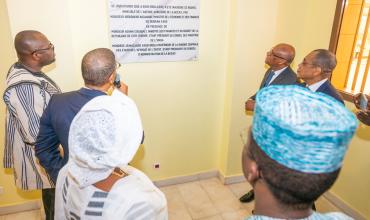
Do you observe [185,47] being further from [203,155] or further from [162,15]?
[203,155]

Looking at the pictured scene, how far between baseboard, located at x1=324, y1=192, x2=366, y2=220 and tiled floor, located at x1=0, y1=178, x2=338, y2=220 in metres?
0.04

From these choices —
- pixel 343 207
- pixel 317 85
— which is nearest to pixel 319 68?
pixel 317 85

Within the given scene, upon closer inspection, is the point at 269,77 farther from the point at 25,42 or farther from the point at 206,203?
the point at 25,42

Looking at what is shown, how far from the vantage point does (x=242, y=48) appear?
2.62m

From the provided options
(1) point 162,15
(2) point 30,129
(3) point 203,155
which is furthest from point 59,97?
(3) point 203,155

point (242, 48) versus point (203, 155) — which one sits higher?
point (242, 48)

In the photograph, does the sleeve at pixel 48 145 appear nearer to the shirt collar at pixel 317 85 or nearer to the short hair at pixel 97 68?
the short hair at pixel 97 68

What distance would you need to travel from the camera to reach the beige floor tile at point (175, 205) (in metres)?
2.50

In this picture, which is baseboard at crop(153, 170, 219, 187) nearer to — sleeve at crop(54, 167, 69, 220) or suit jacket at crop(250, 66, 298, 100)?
suit jacket at crop(250, 66, 298, 100)

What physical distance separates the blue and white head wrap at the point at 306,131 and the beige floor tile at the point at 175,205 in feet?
6.56

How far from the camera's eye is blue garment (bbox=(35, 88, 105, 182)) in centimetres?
125

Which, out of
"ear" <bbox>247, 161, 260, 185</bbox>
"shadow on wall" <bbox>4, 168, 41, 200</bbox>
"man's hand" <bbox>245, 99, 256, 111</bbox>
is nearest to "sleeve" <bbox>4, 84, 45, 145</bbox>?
"shadow on wall" <bbox>4, 168, 41, 200</bbox>

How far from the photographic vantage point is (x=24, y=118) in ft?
5.37

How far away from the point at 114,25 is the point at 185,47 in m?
0.70
